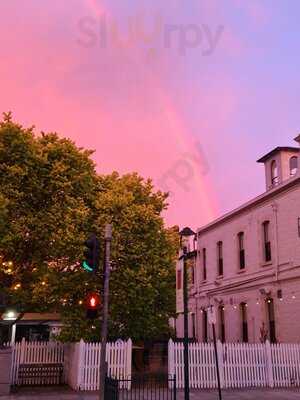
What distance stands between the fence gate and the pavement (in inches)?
10.8

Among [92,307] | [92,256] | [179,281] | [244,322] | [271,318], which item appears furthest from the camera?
[244,322]

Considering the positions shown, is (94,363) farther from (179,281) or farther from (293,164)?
(293,164)

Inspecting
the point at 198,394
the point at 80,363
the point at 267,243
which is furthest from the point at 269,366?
the point at 80,363

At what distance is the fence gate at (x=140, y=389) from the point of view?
13555 millimetres

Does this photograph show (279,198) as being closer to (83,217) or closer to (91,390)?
(83,217)

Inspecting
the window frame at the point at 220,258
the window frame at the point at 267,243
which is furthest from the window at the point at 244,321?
the window frame at the point at 267,243

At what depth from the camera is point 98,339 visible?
24344 mm

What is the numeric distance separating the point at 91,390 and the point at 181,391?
358 centimetres

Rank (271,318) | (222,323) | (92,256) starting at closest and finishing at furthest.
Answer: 1. (92,256)
2. (271,318)
3. (222,323)

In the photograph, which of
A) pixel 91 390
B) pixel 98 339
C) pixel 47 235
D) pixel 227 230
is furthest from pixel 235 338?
pixel 47 235

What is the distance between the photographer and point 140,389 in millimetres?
20109

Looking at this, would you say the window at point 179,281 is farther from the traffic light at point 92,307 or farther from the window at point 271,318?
the window at point 271,318

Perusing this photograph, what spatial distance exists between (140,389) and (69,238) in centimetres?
687

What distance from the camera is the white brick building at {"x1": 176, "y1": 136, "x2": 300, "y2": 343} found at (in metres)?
24.1
